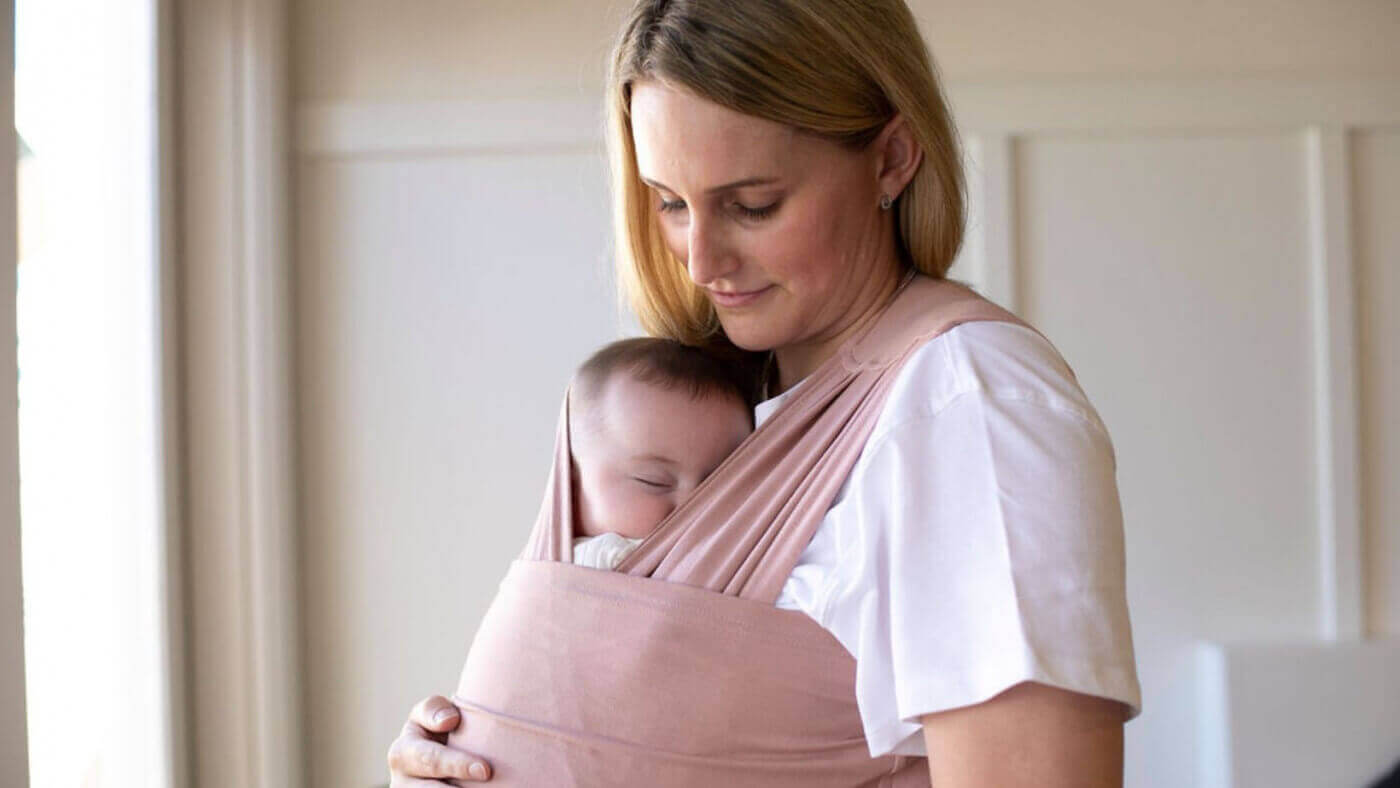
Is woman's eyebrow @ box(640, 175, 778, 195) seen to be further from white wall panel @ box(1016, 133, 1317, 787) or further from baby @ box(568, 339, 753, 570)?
white wall panel @ box(1016, 133, 1317, 787)

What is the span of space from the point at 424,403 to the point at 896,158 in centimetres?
166

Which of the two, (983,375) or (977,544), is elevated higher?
(983,375)

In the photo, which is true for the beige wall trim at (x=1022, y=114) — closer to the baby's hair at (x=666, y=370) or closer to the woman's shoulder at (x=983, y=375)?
the baby's hair at (x=666, y=370)

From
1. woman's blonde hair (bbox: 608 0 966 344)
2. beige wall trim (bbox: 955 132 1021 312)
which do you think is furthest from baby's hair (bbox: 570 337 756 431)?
beige wall trim (bbox: 955 132 1021 312)

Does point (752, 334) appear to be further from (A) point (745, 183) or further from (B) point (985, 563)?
(B) point (985, 563)

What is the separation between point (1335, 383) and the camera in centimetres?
267

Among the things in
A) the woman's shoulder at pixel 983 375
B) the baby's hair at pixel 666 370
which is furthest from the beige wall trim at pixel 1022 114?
the woman's shoulder at pixel 983 375

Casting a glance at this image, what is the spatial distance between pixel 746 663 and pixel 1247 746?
1953 millimetres

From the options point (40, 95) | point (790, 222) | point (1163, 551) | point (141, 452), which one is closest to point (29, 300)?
point (40, 95)


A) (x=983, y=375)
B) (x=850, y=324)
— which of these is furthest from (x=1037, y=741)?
(x=850, y=324)

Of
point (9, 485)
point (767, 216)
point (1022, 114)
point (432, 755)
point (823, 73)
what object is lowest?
point (432, 755)

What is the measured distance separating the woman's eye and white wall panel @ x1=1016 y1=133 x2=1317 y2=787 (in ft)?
5.42

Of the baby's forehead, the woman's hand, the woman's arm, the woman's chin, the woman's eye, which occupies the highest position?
the woman's eye

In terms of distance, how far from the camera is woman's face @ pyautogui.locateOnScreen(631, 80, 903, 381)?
106 cm
